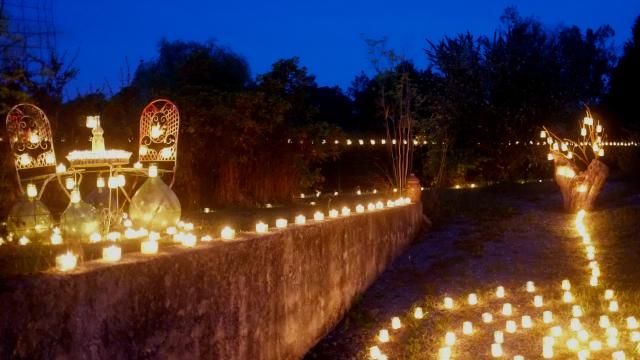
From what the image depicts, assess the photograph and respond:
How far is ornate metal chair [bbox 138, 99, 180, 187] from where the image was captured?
25.2 feet

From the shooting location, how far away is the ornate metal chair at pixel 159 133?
768 centimetres

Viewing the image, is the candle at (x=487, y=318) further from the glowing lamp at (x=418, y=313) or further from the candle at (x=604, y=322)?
the candle at (x=604, y=322)

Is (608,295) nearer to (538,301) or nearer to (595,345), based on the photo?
(538,301)

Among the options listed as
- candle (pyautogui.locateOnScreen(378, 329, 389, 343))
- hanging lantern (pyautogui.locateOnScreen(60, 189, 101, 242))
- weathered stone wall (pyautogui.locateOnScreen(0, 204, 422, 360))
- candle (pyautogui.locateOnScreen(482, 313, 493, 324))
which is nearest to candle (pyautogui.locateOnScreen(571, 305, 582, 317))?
candle (pyautogui.locateOnScreen(482, 313, 493, 324))

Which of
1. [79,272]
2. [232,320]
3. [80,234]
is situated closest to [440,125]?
[80,234]

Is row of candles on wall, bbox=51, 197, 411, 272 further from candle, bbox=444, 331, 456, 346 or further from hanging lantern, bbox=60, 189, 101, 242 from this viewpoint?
candle, bbox=444, 331, 456, 346

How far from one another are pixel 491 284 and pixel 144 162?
159 inches

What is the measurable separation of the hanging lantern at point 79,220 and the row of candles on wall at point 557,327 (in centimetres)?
279

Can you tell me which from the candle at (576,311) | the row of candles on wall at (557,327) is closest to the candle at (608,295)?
the row of candles on wall at (557,327)

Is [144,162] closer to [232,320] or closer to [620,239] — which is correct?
[232,320]

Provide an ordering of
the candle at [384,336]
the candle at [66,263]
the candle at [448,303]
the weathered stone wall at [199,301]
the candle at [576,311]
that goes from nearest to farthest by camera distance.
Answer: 1. the weathered stone wall at [199,301]
2. the candle at [66,263]
3. the candle at [384,336]
4. the candle at [576,311]
5. the candle at [448,303]

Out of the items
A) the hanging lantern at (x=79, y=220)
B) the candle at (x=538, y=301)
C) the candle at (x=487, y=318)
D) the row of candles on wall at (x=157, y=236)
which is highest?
the hanging lantern at (x=79, y=220)

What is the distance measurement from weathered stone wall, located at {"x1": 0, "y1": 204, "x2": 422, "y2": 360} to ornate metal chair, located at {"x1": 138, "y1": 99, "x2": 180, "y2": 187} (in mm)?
2166

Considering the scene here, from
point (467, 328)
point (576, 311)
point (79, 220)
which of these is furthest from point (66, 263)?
point (576, 311)
